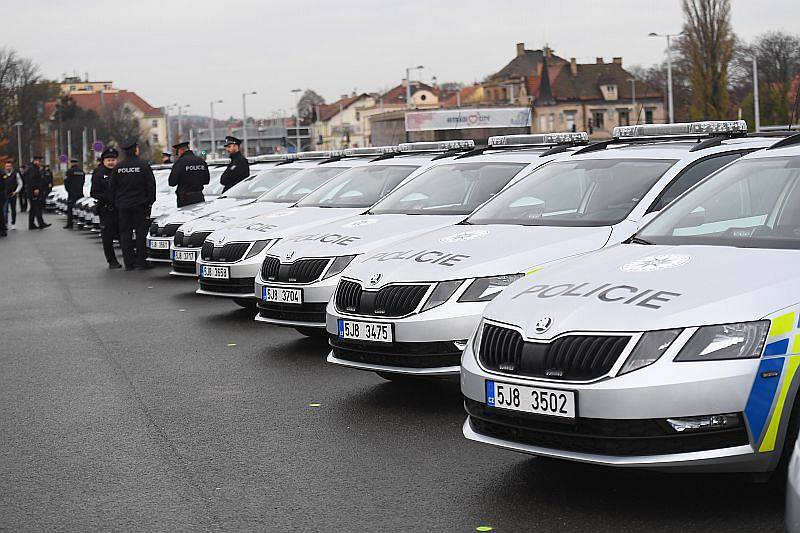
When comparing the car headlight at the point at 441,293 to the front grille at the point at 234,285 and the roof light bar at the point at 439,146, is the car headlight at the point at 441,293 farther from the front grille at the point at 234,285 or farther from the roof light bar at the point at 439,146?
the roof light bar at the point at 439,146

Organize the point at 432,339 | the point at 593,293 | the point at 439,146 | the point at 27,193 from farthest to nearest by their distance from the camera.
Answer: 1. the point at 27,193
2. the point at 439,146
3. the point at 432,339
4. the point at 593,293

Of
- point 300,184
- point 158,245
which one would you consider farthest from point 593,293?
point 158,245

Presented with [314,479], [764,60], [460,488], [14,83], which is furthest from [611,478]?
[14,83]

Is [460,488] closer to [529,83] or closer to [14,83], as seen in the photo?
[14,83]

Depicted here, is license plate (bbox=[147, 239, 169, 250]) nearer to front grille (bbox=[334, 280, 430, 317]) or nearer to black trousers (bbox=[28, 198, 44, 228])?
front grille (bbox=[334, 280, 430, 317])

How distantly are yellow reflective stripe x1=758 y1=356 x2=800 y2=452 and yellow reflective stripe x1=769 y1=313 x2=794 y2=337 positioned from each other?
4.4 inches

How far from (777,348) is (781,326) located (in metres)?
0.09

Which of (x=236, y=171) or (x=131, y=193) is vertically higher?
(x=236, y=171)

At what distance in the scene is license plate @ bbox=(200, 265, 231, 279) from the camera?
11516mm

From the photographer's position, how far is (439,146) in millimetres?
13406

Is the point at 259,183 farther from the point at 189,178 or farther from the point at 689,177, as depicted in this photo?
the point at 689,177

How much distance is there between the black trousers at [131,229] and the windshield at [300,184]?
332 centimetres

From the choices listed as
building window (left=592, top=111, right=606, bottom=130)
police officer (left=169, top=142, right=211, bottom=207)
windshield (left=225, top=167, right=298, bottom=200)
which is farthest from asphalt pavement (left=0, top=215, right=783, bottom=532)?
building window (left=592, top=111, right=606, bottom=130)

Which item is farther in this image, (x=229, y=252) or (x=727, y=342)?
(x=229, y=252)
